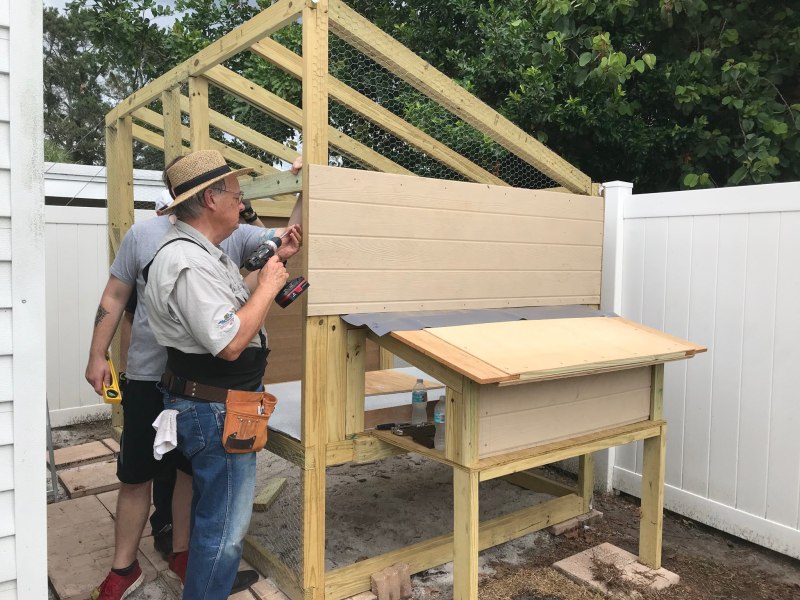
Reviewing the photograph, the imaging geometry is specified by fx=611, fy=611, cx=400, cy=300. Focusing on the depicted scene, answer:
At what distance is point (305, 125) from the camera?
2.23 m

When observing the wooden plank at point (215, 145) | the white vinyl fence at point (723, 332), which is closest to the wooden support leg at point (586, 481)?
the white vinyl fence at point (723, 332)

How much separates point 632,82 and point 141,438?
4.64m

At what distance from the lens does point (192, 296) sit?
73.5 inches

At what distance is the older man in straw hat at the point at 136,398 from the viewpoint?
2357 millimetres

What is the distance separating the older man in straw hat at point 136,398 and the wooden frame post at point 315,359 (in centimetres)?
16

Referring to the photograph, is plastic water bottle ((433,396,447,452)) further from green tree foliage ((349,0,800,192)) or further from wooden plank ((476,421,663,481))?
green tree foliage ((349,0,800,192))

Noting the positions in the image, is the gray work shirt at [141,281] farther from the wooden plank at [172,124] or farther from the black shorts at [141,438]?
the wooden plank at [172,124]

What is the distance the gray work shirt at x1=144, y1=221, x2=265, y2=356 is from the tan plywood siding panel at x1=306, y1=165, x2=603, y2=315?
0.36 metres

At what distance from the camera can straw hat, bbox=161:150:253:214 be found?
2039 mm

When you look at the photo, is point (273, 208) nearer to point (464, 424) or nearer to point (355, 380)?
point (355, 380)

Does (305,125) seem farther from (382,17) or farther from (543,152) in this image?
(382,17)

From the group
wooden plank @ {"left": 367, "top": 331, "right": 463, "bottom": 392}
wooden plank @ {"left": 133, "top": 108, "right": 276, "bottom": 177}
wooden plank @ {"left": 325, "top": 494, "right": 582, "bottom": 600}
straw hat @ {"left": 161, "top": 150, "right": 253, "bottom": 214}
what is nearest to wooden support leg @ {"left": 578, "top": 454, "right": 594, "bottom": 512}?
wooden plank @ {"left": 325, "top": 494, "right": 582, "bottom": 600}

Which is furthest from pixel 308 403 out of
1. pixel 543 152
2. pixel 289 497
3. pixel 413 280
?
pixel 543 152

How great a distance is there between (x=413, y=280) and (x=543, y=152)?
3.30 ft
